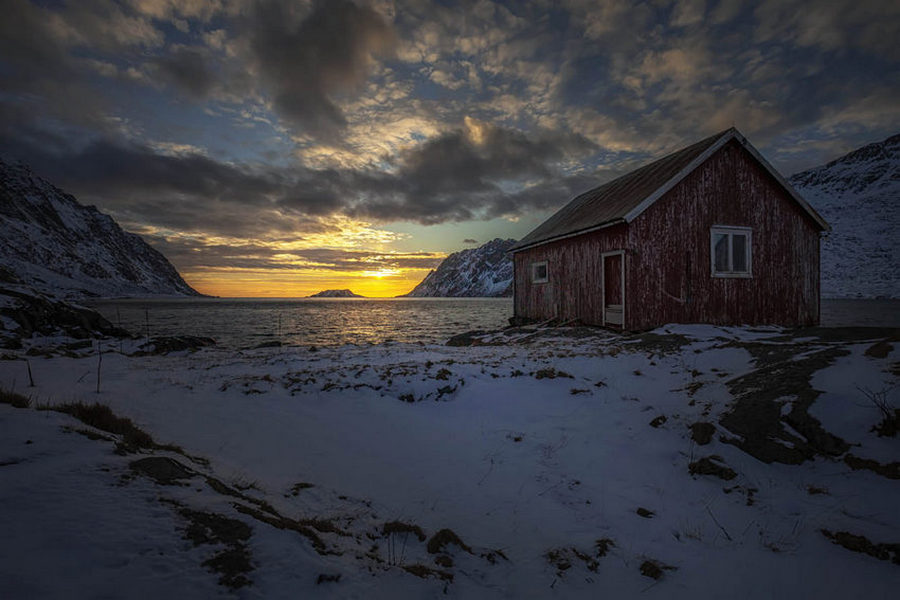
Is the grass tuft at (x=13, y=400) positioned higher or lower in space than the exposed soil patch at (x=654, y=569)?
higher

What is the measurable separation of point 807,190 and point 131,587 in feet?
523

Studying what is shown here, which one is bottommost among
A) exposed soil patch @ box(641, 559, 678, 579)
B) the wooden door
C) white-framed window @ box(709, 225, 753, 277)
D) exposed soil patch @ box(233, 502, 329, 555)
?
exposed soil patch @ box(641, 559, 678, 579)

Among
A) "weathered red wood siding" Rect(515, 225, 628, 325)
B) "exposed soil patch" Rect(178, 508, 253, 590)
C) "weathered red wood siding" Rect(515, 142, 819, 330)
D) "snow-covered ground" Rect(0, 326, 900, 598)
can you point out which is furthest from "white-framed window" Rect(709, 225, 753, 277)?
"exposed soil patch" Rect(178, 508, 253, 590)

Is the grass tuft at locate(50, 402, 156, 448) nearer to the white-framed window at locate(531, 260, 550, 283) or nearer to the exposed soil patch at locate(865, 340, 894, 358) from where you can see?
the exposed soil patch at locate(865, 340, 894, 358)

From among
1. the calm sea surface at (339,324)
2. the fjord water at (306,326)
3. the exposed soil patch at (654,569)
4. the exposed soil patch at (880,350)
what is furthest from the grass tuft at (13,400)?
the calm sea surface at (339,324)

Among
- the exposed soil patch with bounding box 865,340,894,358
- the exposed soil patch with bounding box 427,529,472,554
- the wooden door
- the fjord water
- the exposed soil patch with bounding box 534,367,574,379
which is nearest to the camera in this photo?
the exposed soil patch with bounding box 427,529,472,554

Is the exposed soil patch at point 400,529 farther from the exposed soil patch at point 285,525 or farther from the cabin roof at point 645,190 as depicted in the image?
the cabin roof at point 645,190

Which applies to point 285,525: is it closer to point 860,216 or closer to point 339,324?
point 339,324

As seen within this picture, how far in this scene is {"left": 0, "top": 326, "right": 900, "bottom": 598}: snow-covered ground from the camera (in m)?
2.17

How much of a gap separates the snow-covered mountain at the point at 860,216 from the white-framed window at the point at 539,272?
72.0 meters

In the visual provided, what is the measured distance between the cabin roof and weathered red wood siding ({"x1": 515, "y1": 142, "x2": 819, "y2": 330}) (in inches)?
12.3

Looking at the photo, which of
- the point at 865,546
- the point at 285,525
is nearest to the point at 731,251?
the point at 865,546

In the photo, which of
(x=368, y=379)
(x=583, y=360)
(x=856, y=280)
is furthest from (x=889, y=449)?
(x=856, y=280)

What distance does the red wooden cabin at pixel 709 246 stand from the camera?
13750 millimetres
